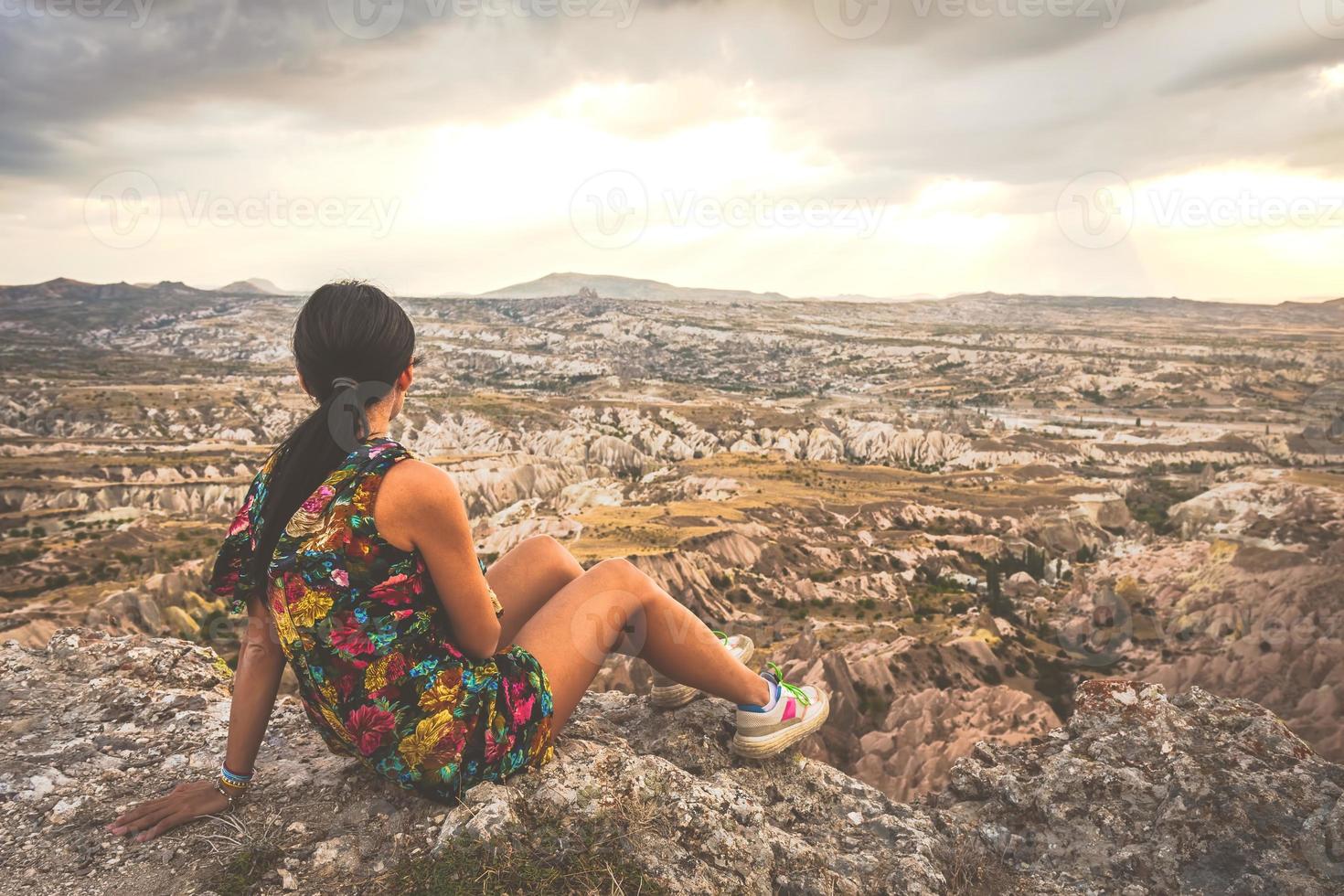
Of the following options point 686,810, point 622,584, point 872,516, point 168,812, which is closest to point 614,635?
point 622,584

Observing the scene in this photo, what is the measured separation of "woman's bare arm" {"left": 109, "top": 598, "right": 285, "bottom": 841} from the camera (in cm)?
360

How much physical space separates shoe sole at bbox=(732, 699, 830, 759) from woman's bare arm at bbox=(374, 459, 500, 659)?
89.1 inches

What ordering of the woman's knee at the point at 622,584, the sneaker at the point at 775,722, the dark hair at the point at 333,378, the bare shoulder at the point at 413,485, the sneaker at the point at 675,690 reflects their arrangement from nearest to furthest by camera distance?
the bare shoulder at the point at 413,485, the dark hair at the point at 333,378, the woman's knee at the point at 622,584, the sneaker at the point at 775,722, the sneaker at the point at 675,690

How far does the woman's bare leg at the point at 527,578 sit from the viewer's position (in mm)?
4484

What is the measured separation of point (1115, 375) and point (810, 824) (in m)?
132

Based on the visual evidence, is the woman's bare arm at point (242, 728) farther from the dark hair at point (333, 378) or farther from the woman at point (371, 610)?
the dark hair at point (333, 378)

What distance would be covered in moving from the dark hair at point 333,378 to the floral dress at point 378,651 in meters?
0.10

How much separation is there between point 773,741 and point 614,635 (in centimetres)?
134

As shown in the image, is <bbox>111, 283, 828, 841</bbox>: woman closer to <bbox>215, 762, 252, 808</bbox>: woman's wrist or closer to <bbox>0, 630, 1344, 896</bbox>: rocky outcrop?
<bbox>215, 762, 252, 808</bbox>: woman's wrist

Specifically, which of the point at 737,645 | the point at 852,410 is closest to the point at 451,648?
the point at 737,645

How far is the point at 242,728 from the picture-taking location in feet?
12.1

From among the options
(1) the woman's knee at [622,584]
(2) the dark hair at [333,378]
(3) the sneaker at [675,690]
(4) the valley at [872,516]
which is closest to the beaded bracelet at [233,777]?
(2) the dark hair at [333,378]

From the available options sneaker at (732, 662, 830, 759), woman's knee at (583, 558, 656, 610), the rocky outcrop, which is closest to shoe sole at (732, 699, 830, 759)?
sneaker at (732, 662, 830, 759)

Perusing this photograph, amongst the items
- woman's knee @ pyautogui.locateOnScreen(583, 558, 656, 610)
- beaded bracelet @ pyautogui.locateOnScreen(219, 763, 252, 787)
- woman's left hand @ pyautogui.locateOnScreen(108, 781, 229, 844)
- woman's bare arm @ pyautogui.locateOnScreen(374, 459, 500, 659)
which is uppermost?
woman's bare arm @ pyautogui.locateOnScreen(374, 459, 500, 659)
